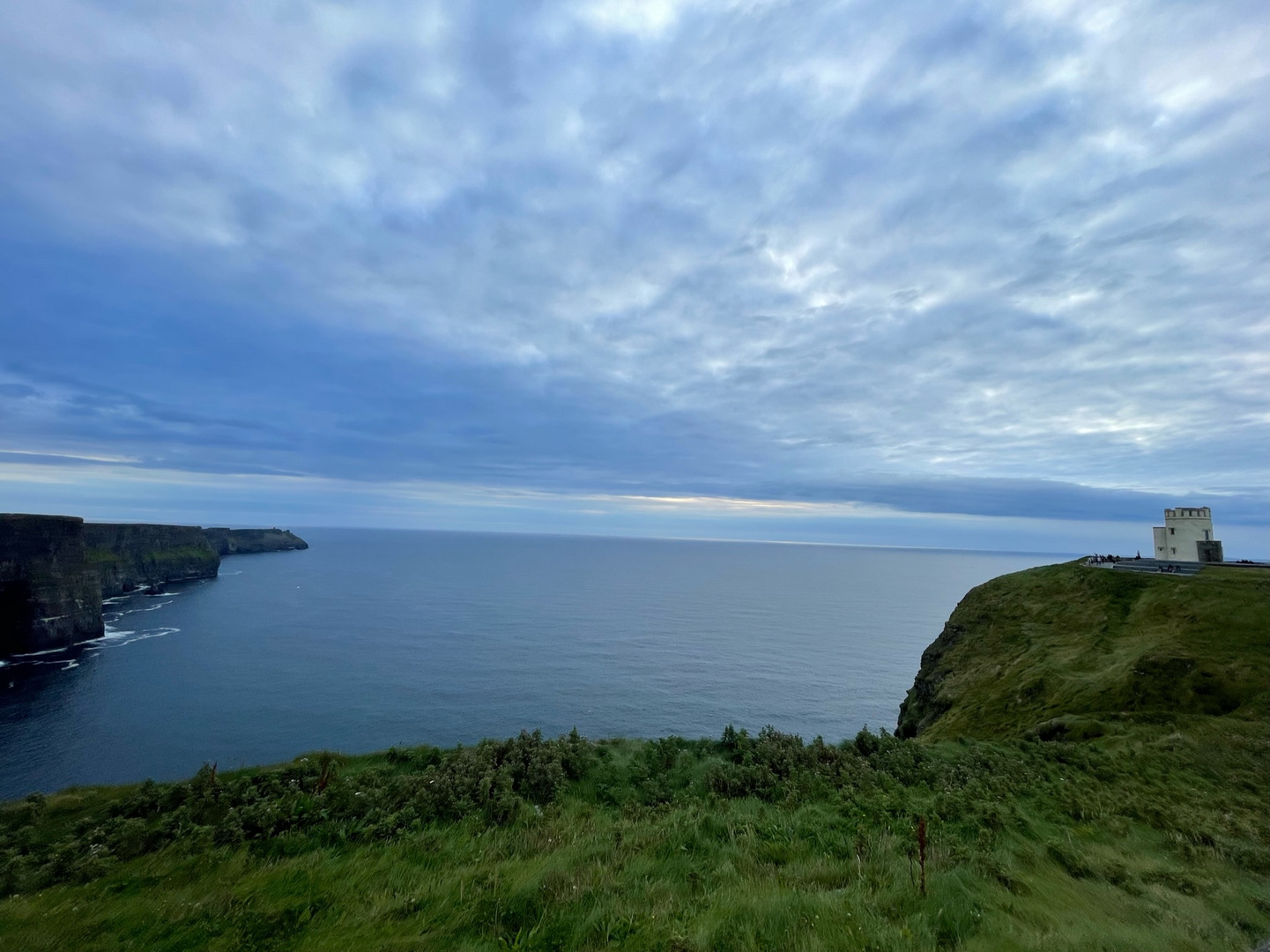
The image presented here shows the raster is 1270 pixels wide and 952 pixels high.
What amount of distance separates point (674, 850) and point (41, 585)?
11036 centimetres

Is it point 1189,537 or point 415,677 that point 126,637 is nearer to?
point 415,677

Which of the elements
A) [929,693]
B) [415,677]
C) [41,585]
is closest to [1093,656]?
[929,693]

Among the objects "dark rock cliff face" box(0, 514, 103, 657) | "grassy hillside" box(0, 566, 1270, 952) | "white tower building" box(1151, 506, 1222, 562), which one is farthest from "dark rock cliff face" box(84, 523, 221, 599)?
"white tower building" box(1151, 506, 1222, 562)

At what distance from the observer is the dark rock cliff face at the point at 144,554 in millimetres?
129375

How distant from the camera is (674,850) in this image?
12180 millimetres

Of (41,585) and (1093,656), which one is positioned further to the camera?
(41,585)

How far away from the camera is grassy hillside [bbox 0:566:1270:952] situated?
884 cm

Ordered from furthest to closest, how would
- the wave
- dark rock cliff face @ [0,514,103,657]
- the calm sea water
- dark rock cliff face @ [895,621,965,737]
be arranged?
the wave
dark rock cliff face @ [0,514,103,657]
the calm sea water
dark rock cliff face @ [895,621,965,737]

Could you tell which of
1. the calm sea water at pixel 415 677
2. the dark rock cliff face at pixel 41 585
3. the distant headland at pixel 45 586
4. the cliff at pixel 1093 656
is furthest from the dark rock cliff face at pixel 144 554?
the cliff at pixel 1093 656

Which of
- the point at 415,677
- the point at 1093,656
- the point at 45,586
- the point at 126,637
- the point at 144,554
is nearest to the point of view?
the point at 1093,656

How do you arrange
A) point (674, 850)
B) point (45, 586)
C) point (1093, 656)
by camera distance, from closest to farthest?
point (674, 850) → point (1093, 656) → point (45, 586)

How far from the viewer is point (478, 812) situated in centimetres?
1434

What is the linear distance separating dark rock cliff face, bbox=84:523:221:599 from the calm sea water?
14305 millimetres

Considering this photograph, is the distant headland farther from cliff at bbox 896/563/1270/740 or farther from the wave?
cliff at bbox 896/563/1270/740
